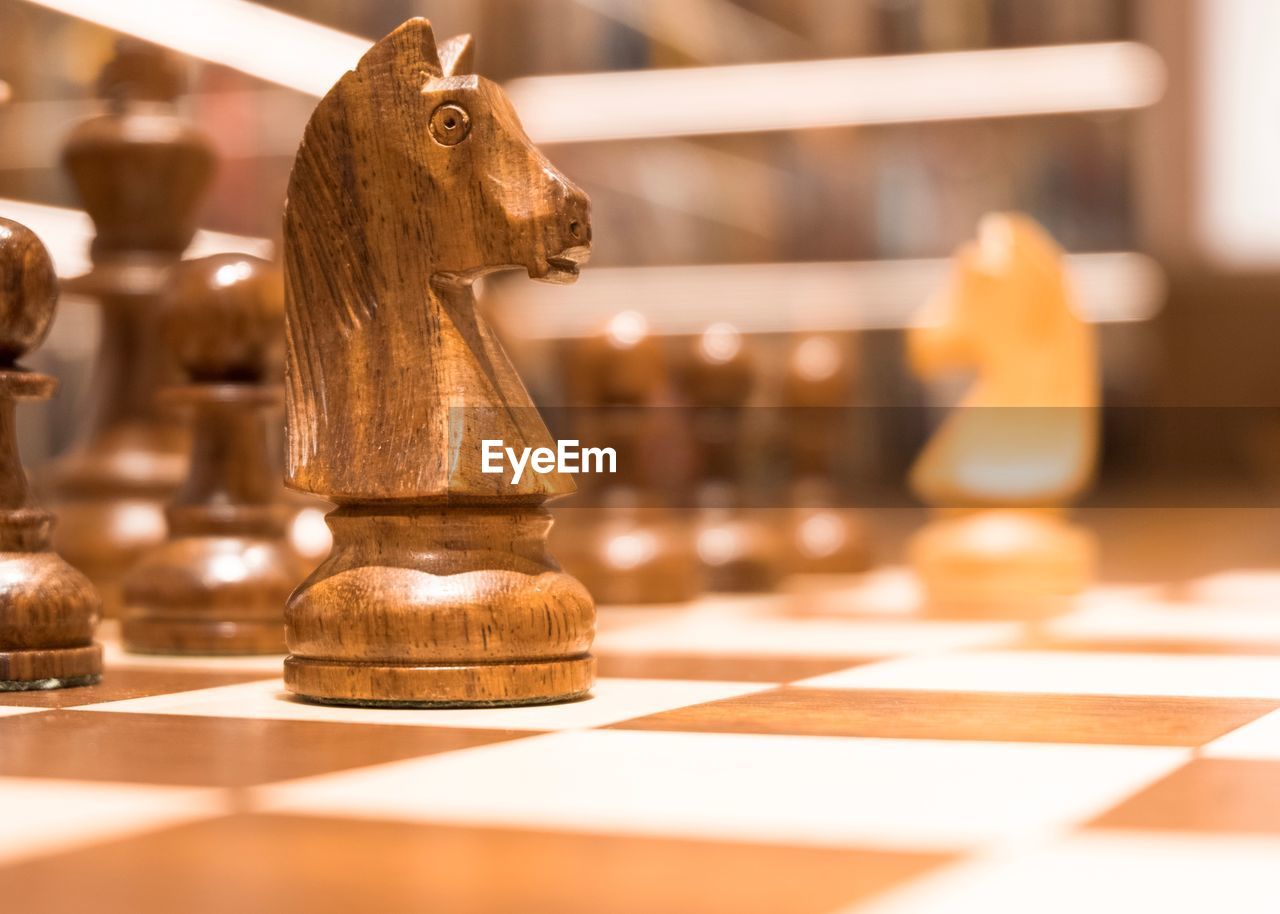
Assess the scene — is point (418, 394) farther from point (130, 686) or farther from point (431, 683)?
point (130, 686)

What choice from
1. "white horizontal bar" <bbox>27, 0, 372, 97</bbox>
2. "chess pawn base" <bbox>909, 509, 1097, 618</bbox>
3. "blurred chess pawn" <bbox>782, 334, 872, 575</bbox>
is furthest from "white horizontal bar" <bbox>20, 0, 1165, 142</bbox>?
"chess pawn base" <bbox>909, 509, 1097, 618</bbox>

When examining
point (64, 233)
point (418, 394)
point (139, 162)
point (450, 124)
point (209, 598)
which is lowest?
point (209, 598)

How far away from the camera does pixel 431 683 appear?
3.83 feet

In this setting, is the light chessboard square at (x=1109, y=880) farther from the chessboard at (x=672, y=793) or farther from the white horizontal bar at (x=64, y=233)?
the white horizontal bar at (x=64, y=233)

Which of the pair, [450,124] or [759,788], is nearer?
[759,788]

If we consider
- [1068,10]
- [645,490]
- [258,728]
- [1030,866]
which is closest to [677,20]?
[1068,10]

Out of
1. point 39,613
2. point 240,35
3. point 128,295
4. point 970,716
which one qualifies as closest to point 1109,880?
point 970,716

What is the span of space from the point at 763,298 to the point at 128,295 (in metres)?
3.91

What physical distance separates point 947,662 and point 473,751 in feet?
2.07

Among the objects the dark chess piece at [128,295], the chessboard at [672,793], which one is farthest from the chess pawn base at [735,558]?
the chessboard at [672,793]

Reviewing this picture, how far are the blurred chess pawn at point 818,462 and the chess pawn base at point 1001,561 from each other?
228mm

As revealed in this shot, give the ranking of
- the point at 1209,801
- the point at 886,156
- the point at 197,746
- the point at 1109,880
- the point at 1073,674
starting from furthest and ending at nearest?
the point at 886,156 < the point at 1073,674 < the point at 197,746 < the point at 1209,801 < the point at 1109,880

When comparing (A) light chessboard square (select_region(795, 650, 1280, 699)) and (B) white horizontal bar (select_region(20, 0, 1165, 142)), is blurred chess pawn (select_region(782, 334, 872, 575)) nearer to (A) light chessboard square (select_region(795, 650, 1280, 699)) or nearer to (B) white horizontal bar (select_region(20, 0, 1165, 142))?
(A) light chessboard square (select_region(795, 650, 1280, 699))

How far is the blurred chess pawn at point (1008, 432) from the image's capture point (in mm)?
2332
